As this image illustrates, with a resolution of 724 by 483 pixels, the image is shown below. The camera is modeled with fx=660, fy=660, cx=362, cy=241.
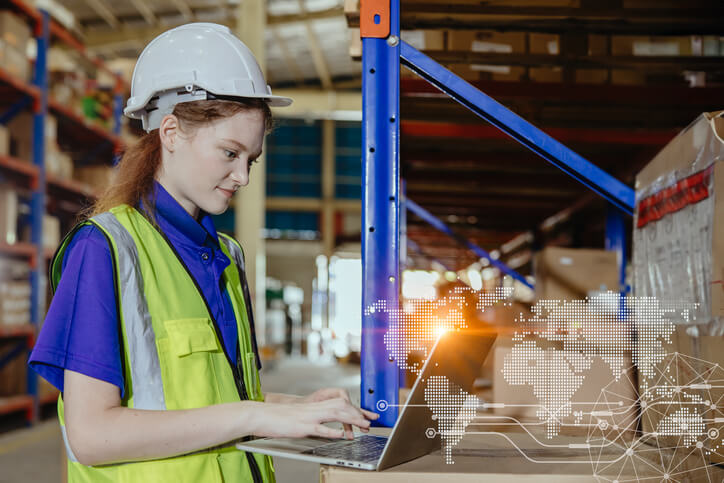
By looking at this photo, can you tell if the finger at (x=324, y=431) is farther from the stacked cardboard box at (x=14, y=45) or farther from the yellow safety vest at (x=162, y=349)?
the stacked cardboard box at (x=14, y=45)

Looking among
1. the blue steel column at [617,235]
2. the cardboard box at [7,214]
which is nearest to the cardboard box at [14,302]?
the cardboard box at [7,214]

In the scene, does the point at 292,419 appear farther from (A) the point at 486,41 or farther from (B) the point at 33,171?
(B) the point at 33,171

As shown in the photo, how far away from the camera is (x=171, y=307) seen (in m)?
1.33

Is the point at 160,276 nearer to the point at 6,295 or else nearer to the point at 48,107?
the point at 6,295

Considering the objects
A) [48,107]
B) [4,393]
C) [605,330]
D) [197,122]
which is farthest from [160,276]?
[48,107]

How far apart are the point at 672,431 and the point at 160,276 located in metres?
1.10

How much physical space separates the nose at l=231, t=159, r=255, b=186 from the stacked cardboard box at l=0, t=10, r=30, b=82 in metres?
5.67

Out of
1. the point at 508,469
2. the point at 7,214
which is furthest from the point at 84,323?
the point at 7,214

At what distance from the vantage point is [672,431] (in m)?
1.37

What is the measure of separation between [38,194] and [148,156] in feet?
19.3

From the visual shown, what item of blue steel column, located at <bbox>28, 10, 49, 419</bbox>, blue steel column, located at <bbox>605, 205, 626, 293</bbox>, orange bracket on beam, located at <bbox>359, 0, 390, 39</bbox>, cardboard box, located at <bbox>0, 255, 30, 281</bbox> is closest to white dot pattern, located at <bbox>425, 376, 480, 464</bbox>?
orange bracket on beam, located at <bbox>359, 0, 390, 39</bbox>

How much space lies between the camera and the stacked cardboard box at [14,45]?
241 inches

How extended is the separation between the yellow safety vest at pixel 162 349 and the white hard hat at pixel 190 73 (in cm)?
26

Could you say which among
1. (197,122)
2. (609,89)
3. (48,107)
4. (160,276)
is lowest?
(160,276)
